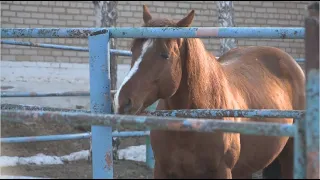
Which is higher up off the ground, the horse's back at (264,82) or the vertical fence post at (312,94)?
the vertical fence post at (312,94)

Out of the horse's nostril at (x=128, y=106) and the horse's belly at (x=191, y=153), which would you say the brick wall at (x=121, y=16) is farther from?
the horse's nostril at (x=128, y=106)

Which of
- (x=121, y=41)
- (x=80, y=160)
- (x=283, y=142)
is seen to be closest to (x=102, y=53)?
(x=283, y=142)

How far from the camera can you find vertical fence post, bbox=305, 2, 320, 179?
181 cm

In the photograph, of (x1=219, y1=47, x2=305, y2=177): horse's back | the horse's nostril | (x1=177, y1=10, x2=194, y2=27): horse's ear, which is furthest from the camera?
(x1=219, y1=47, x2=305, y2=177): horse's back

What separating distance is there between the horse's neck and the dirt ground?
7.58 feet

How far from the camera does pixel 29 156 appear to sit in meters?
6.94

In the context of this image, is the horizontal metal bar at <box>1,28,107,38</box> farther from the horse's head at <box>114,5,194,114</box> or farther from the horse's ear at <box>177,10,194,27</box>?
the horse's ear at <box>177,10,194,27</box>

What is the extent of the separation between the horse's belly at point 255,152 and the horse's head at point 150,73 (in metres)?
0.91

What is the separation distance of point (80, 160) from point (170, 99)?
3.65 meters

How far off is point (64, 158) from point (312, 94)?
17.8 feet

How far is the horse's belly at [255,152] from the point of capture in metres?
4.09

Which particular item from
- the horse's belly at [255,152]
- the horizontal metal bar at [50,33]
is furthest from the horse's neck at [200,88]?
the horizontal metal bar at [50,33]

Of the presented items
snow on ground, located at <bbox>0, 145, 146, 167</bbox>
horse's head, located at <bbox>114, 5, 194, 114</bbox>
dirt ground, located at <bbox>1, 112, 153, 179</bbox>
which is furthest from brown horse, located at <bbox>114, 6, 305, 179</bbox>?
snow on ground, located at <bbox>0, 145, 146, 167</bbox>

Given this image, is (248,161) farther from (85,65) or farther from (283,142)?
(85,65)
